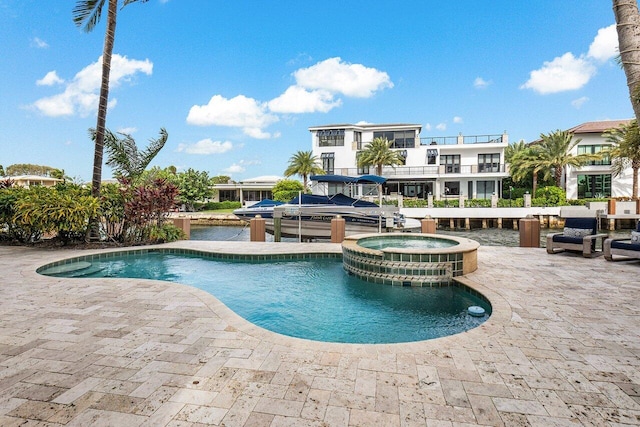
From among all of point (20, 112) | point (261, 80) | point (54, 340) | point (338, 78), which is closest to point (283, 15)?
point (261, 80)

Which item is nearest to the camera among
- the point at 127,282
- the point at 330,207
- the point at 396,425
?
the point at 396,425

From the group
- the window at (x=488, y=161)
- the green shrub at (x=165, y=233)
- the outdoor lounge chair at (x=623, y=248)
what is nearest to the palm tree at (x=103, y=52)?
the green shrub at (x=165, y=233)

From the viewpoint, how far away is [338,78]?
33625mm

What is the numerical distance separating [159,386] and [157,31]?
2097cm

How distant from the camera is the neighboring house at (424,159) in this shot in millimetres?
33562

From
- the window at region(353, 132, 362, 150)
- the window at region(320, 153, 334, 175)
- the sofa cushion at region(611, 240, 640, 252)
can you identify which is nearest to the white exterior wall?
the window at region(353, 132, 362, 150)

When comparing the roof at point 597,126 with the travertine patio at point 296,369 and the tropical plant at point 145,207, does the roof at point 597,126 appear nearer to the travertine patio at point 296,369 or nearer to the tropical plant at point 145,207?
the travertine patio at point 296,369

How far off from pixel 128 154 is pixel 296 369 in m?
12.4

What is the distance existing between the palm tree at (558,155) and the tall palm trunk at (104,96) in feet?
107

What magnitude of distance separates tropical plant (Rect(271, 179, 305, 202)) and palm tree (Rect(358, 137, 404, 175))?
22.7 feet

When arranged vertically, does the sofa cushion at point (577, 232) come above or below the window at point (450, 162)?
below

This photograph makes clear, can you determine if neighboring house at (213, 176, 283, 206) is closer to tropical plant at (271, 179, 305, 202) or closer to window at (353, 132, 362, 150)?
tropical plant at (271, 179, 305, 202)

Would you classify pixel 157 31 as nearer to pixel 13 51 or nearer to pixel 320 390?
pixel 13 51

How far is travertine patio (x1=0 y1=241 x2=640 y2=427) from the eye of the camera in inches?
101
